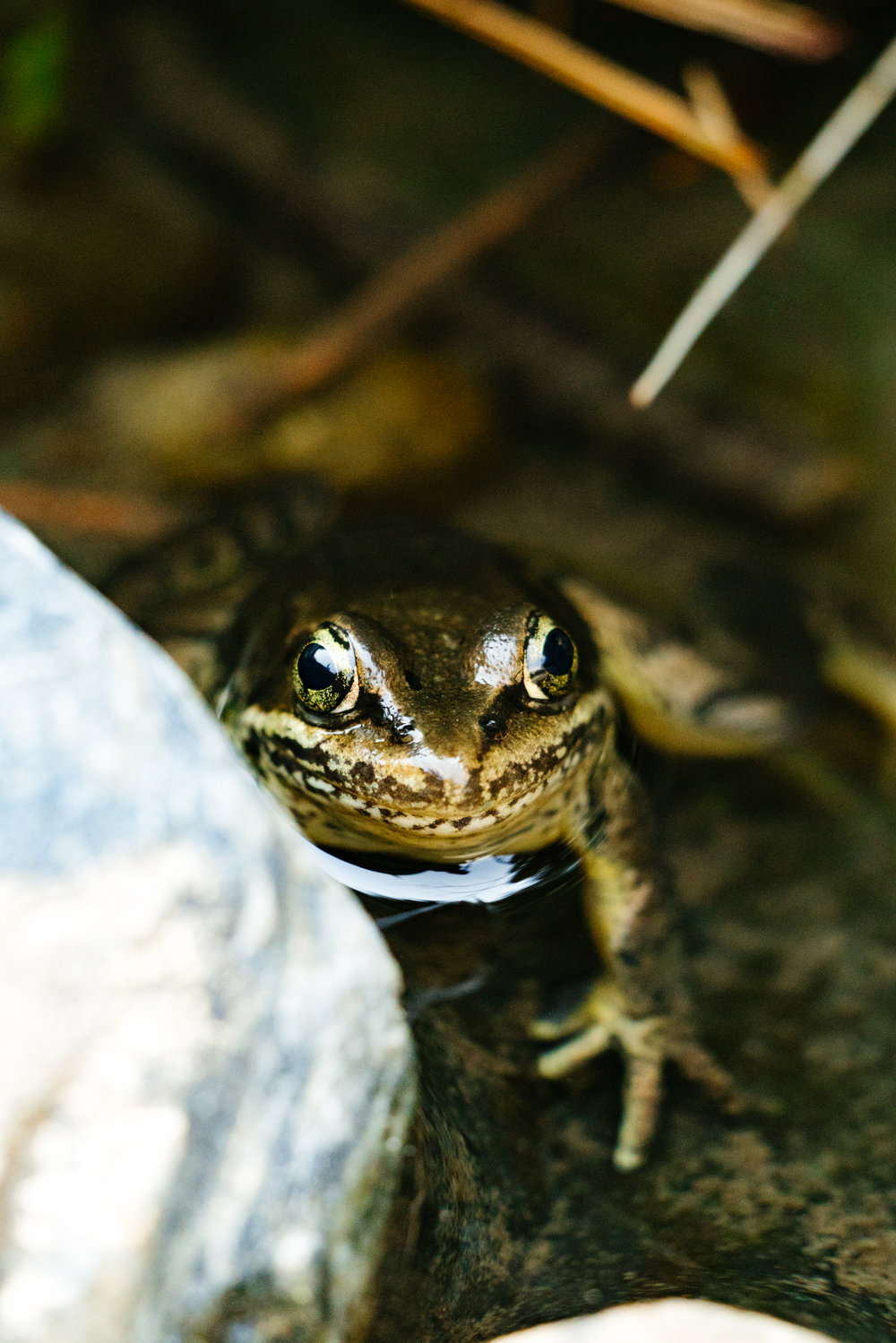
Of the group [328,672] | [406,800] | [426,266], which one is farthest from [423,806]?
[426,266]

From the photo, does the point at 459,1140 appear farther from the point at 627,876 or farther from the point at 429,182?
the point at 429,182

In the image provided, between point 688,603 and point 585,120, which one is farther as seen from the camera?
point 585,120

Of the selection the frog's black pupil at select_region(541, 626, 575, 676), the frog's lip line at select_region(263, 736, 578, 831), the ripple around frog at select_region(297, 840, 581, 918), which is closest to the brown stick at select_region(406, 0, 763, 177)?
the frog's black pupil at select_region(541, 626, 575, 676)

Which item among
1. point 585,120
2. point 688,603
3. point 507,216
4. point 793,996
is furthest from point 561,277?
point 793,996

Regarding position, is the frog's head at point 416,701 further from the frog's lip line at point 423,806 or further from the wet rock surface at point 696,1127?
the wet rock surface at point 696,1127

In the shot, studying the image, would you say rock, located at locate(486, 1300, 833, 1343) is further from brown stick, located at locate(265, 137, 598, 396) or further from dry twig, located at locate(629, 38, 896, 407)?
brown stick, located at locate(265, 137, 598, 396)

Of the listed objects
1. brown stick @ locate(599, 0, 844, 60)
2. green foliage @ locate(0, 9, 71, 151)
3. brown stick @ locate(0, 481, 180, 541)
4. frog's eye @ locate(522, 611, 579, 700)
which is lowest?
brown stick @ locate(0, 481, 180, 541)
